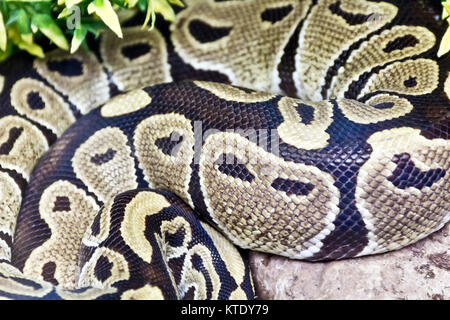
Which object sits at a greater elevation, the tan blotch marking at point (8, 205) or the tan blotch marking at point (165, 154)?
the tan blotch marking at point (165, 154)

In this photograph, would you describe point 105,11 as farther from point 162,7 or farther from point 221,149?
point 221,149

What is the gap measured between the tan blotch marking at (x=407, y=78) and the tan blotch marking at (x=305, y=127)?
1.91ft

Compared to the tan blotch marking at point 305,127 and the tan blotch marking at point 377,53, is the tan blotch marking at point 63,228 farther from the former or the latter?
the tan blotch marking at point 377,53

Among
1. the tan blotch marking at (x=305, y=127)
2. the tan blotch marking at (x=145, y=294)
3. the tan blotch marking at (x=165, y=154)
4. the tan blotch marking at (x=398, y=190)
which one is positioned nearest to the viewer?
the tan blotch marking at (x=145, y=294)

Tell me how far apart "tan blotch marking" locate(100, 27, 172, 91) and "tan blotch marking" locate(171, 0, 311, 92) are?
20cm

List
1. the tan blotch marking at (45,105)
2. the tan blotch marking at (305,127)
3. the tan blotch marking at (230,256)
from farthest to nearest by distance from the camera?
1. the tan blotch marking at (45,105)
2. the tan blotch marking at (230,256)
3. the tan blotch marking at (305,127)

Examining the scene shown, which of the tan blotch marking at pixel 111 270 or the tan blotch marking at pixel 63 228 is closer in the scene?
the tan blotch marking at pixel 111 270

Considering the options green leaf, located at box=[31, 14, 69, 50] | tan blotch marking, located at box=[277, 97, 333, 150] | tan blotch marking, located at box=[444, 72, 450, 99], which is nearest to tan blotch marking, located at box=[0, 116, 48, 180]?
green leaf, located at box=[31, 14, 69, 50]

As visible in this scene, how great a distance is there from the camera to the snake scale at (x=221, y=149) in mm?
3281

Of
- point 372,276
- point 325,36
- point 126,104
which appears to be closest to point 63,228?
point 126,104

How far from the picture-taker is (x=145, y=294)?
2994 millimetres

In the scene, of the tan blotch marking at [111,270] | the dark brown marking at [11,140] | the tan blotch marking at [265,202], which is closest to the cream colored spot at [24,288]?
the tan blotch marking at [111,270]

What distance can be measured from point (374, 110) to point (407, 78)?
57 centimetres

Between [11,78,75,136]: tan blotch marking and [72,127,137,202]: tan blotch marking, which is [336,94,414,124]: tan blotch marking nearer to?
[72,127,137,202]: tan blotch marking
